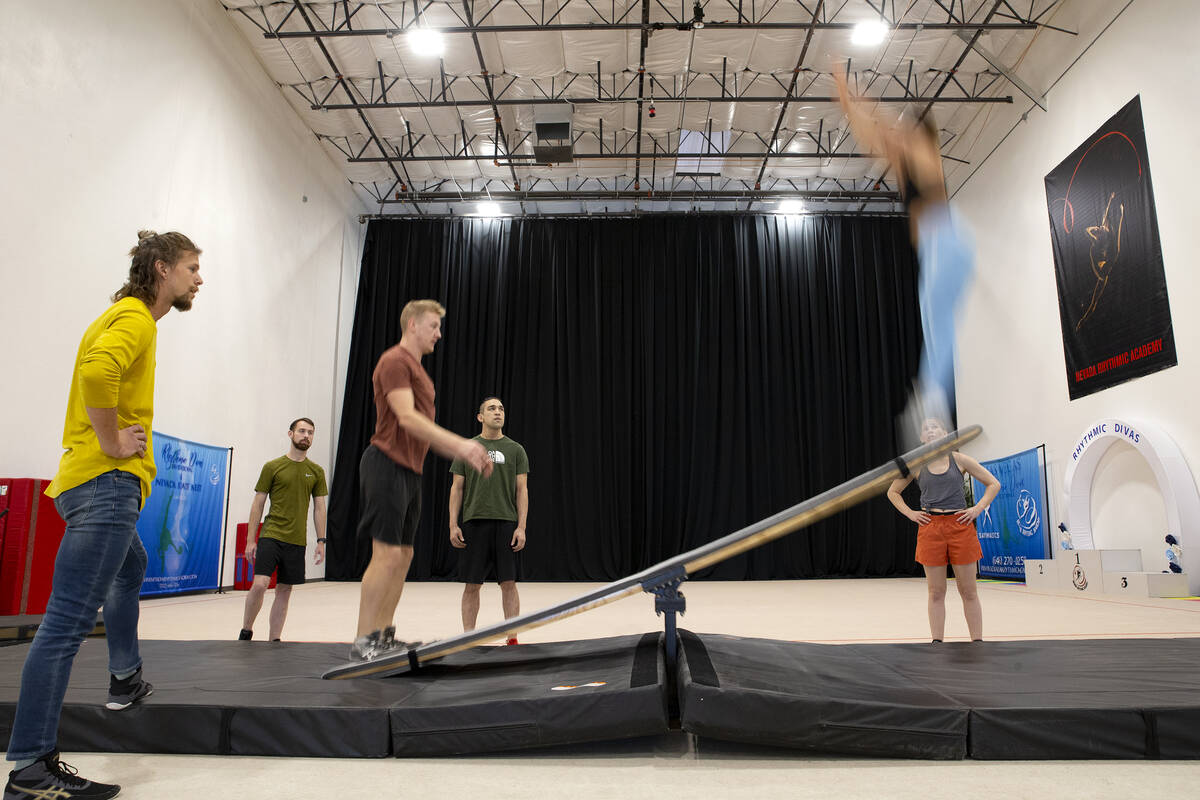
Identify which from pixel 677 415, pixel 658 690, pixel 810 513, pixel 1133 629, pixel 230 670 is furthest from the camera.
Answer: pixel 677 415

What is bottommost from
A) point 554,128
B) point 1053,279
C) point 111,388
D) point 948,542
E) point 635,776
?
point 635,776

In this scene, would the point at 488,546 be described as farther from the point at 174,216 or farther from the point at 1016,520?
the point at 1016,520

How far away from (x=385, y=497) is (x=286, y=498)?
197 cm

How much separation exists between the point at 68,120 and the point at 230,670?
22.6 ft

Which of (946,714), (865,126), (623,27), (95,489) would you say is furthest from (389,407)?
(623,27)

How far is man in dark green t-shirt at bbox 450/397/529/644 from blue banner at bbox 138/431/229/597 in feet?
17.1

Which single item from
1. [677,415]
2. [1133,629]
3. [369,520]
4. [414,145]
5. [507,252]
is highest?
[414,145]

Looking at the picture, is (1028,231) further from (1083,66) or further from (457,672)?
(457,672)

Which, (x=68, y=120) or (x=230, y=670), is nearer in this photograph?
(x=230, y=670)

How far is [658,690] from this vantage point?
2277mm

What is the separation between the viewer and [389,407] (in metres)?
3.27

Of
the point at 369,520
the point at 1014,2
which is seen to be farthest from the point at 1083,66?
the point at 369,520

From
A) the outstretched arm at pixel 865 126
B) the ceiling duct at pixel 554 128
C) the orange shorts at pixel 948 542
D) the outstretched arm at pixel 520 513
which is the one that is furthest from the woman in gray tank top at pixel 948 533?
the ceiling duct at pixel 554 128

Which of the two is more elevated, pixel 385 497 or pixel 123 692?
pixel 385 497
